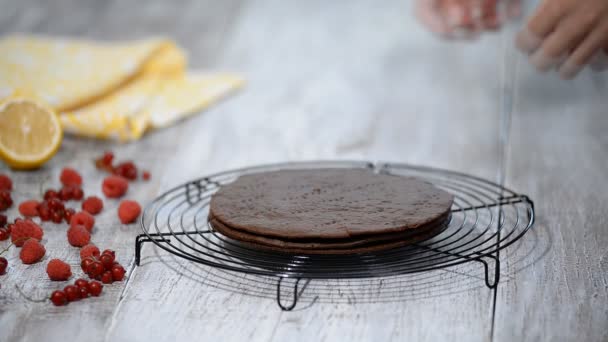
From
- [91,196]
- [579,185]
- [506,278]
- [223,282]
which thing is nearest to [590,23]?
[579,185]

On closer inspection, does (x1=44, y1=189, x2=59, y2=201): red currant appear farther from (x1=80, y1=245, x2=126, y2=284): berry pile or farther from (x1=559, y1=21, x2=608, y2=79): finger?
(x1=559, y1=21, x2=608, y2=79): finger

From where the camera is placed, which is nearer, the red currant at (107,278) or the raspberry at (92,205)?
the red currant at (107,278)

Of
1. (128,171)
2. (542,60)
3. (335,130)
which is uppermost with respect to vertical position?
(542,60)

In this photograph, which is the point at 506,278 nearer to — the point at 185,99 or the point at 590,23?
the point at 590,23

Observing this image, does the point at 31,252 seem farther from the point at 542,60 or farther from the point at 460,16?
the point at 460,16

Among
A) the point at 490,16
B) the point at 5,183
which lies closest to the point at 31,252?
the point at 5,183

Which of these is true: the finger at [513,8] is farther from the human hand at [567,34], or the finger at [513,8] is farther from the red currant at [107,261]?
the red currant at [107,261]

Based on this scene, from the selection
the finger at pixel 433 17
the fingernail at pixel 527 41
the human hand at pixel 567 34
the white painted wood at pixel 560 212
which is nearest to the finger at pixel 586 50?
the human hand at pixel 567 34
